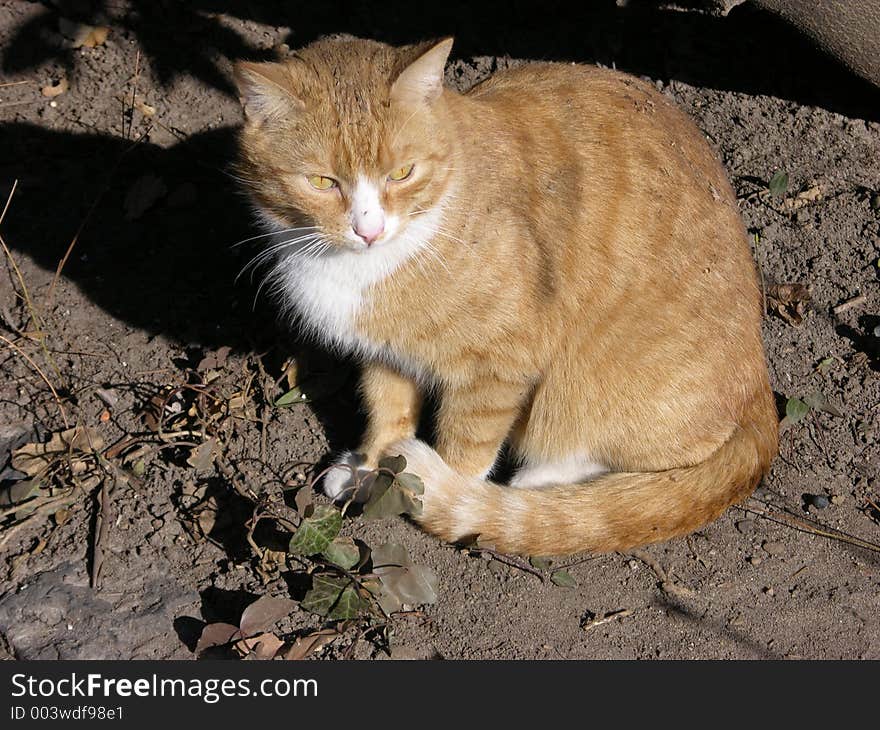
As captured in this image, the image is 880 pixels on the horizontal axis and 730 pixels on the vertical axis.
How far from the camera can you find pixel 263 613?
299cm

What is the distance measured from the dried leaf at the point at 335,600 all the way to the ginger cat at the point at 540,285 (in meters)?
0.39

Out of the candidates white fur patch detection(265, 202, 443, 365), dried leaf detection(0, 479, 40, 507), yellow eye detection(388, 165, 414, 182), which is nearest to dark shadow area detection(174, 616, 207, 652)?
dried leaf detection(0, 479, 40, 507)

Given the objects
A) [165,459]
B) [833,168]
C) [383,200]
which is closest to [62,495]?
[165,459]

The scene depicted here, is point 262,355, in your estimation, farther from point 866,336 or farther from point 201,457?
point 866,336

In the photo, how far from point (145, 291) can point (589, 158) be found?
6.67 ft

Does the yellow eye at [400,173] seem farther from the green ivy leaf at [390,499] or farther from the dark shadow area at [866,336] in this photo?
the dark shadow area at [866,336]

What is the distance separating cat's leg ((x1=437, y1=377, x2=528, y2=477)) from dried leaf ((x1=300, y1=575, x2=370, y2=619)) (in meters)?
0.64

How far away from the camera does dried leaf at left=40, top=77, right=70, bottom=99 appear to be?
441 centimetres

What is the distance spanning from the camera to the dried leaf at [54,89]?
174 inches

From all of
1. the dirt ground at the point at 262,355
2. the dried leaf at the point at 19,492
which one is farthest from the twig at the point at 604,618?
the dried leaf at the point at 19,492

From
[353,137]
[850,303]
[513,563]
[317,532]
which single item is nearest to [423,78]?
[353,137]

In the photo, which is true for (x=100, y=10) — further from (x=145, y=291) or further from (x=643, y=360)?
(x=643, y=360)

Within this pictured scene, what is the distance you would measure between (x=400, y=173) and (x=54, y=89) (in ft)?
8.33

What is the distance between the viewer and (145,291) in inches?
156
